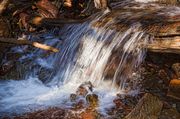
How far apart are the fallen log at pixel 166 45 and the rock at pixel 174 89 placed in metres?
0.58

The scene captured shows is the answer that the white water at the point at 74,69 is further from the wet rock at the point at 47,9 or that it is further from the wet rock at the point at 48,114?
the wet rock at the point at 47,9

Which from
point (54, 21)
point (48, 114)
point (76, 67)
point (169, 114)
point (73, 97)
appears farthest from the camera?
point (54, 21)

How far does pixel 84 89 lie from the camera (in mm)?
6824

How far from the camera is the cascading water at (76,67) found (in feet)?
22.0

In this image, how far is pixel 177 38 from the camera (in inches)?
254

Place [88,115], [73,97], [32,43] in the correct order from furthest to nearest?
[73,97] < [32,43] < [88,115]

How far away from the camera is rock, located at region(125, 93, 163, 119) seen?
17.2 ft

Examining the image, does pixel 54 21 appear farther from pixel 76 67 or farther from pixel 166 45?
pixel 166 45

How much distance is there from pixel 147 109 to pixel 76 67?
2.67 metres

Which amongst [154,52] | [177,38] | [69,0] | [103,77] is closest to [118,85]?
[103,77]

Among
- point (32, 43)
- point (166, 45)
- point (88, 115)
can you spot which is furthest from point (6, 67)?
point (166, 45)

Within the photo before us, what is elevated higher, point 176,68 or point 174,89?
point 176,68

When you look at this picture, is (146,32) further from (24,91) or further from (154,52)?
(24,91)

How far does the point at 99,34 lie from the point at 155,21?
4.27ft
